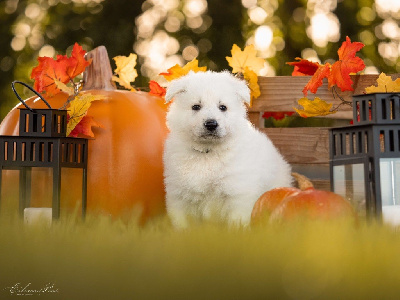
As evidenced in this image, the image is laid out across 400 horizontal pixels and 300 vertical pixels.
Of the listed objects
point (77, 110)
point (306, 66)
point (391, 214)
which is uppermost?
point (306, 66)

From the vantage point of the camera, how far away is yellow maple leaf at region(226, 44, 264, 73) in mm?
3312

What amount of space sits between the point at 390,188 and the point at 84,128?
150 cm

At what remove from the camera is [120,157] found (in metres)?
2.95

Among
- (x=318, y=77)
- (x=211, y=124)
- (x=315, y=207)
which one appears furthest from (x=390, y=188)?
(x=318, y=77)

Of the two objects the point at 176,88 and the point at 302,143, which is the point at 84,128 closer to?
the point at 176,88

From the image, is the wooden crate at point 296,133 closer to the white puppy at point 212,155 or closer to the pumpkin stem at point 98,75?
→ the white puppy at point 212,155

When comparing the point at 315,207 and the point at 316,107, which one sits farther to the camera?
the point at 316,107

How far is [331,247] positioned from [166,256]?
1.42 ft

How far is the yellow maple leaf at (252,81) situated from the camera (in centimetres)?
339

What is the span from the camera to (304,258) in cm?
145

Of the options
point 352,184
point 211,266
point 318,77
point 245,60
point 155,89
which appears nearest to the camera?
point 211,266

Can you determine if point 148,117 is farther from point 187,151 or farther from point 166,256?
point 166,256

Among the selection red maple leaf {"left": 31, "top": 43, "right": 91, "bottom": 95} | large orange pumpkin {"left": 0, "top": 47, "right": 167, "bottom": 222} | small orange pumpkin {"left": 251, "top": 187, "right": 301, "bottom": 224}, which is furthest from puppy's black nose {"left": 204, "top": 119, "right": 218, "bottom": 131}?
red maple leaf {"left": 31, "top": 43, "right": 91, "bottom": 95}

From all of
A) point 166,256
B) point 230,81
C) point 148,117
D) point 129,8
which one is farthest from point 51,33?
point 166,256
